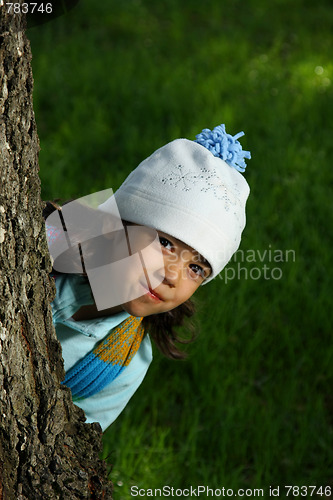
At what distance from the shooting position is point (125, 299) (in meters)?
1.62

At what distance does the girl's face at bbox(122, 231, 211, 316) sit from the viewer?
5.27 feet

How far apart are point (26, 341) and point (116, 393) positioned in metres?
0.68

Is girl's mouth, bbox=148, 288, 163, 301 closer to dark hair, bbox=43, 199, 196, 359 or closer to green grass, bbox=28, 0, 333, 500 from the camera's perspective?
dark hair, bbox=43, 199, 196, 359

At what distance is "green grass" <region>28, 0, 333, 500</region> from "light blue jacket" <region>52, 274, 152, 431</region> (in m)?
0.44

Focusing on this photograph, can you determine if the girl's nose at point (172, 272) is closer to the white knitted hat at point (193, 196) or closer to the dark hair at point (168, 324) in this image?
the white knitted hat at point (193, 196)

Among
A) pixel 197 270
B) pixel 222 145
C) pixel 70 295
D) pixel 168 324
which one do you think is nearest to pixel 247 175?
pixel 168 324

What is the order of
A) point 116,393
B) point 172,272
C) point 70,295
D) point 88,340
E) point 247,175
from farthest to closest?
point 247,175 < point 116,393 < point 88,340 < point 70,295 < point 172,272

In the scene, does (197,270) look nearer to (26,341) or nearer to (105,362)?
(105,362)

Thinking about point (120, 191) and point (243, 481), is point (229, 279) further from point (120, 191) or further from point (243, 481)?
point (120, 191)

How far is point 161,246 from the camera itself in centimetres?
162

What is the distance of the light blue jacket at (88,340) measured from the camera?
1.71 meters

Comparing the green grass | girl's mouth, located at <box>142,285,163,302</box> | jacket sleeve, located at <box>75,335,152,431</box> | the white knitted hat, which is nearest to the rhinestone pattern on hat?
the white knitted hat

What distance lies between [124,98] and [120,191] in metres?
2.77

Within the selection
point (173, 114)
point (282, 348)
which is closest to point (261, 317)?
point (282, 348)
